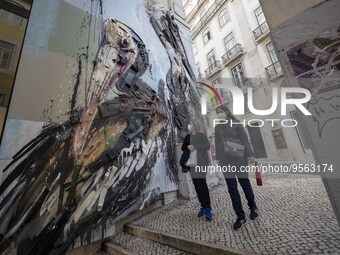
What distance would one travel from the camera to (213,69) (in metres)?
18.7

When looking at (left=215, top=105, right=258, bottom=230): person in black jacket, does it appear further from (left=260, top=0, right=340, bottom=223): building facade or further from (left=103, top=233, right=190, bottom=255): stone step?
(left=260, top=0, right=340, bottom=223): building facade

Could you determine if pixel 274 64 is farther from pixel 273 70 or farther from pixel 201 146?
pixel 201 146

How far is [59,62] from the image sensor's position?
3.39 metres

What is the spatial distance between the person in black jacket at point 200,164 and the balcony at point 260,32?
13964 millimetres

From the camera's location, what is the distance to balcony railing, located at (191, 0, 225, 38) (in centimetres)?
1817

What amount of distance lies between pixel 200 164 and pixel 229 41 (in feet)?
56.7

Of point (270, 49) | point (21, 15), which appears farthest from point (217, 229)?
point (270, 49)

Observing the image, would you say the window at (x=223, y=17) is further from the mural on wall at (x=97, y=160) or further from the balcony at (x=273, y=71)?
the mural on wall at (x=97, y=160)

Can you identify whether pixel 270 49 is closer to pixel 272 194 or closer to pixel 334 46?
pixel 272 194

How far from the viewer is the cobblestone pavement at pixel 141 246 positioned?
256 centimetres

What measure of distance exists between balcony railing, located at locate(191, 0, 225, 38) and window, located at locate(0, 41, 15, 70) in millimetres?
19423

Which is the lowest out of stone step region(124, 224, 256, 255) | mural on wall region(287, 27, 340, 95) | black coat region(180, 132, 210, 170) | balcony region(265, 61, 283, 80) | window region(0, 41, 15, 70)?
stone step region(124, 224, 256, 255)

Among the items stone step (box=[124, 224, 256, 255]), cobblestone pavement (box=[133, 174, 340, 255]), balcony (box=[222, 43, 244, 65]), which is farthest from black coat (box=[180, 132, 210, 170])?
balcony (box=[222, 43, 244, 65])

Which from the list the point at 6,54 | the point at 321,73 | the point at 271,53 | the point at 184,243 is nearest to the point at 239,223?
the point at 184,243
